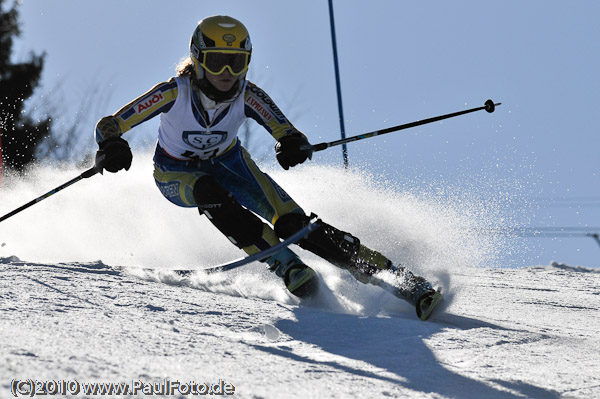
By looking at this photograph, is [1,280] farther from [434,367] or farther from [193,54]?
[434,367]

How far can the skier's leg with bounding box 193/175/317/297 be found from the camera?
398 cm

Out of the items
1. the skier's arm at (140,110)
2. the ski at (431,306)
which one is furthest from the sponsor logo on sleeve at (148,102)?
the ski at (431,306)

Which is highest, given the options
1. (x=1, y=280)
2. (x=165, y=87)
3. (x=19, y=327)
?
(x=165, y=87)

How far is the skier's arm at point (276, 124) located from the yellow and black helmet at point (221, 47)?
0.89 ft

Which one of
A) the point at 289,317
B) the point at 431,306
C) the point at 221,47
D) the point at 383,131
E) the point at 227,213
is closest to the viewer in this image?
the point at 289,317

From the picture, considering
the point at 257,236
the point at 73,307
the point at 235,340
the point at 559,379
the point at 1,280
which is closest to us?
the point at 559,379

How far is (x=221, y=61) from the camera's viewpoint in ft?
13.4

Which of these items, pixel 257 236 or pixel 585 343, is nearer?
pixel 585 343

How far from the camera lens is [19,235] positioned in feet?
21.9

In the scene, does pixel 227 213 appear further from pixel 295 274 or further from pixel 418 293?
pixel 418 293

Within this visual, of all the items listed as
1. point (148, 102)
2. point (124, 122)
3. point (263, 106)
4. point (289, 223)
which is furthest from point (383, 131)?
point (124, 122)

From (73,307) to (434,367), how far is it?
157 cm

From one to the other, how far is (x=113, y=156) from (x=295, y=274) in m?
1.17


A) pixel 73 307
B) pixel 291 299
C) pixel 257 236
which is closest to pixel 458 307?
pixel 291 299
